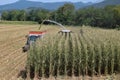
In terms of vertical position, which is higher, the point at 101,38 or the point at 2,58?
the point at 101,38

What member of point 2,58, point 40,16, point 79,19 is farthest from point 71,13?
point 2,58

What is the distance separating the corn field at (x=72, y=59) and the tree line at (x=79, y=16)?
178ft

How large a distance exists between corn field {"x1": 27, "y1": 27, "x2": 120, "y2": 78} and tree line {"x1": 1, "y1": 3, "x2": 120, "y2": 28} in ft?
178

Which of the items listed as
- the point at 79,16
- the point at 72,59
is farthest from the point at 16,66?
the point at 79,16

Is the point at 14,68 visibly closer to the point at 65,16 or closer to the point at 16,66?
the point at 16,66

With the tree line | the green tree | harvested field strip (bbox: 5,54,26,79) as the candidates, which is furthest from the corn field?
the green tree

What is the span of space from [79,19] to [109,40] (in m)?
85.8

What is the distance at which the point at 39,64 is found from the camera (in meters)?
14.2

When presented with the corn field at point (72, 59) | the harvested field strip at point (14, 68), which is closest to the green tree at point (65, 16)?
the harvested field strip at point (14, 68)

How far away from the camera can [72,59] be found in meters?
14.3

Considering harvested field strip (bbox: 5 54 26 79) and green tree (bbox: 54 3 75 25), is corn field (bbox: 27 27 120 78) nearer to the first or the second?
harvested field strip (bbox: 5 54 26 79)

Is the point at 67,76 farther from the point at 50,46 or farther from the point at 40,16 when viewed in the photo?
the point at 40,16

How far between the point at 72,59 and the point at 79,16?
8892 centimetres

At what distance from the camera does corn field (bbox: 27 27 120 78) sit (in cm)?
1424
